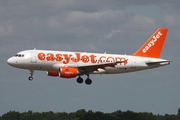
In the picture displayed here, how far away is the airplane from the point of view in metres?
108

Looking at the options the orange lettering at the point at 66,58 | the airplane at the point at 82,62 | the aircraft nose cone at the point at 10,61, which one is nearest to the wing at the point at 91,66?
the airplane at the point at 82,62

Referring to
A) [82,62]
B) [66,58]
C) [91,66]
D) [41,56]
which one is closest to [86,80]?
[82,62]

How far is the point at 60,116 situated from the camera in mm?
197875

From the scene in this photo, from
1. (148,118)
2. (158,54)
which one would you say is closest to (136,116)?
(148,118)

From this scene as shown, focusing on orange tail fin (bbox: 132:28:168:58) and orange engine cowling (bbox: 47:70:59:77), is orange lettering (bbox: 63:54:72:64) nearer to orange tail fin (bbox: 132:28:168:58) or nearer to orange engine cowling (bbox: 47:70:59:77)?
orange engine cowling (bbox: 47:70:59:77)

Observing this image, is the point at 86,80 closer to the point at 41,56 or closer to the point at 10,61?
the point at 41,56

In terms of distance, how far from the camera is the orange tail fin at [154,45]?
A: 119 meters

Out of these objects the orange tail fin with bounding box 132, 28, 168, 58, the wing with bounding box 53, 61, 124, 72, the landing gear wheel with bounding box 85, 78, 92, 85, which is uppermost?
the orange tail fin with bounding box 132, 28, 168, 58

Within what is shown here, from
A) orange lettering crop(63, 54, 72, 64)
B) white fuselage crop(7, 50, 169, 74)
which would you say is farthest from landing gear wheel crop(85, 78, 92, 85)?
orange lettering crop(63, 54, 72, 64)

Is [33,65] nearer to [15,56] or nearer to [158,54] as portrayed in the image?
[15,56]

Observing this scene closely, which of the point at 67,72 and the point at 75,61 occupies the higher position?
the point at 75,61

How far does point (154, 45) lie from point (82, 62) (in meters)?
15.8

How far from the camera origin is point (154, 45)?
121 meters

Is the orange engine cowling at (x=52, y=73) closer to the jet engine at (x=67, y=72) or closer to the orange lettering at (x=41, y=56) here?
the jet engine at (x=67, y=72)
